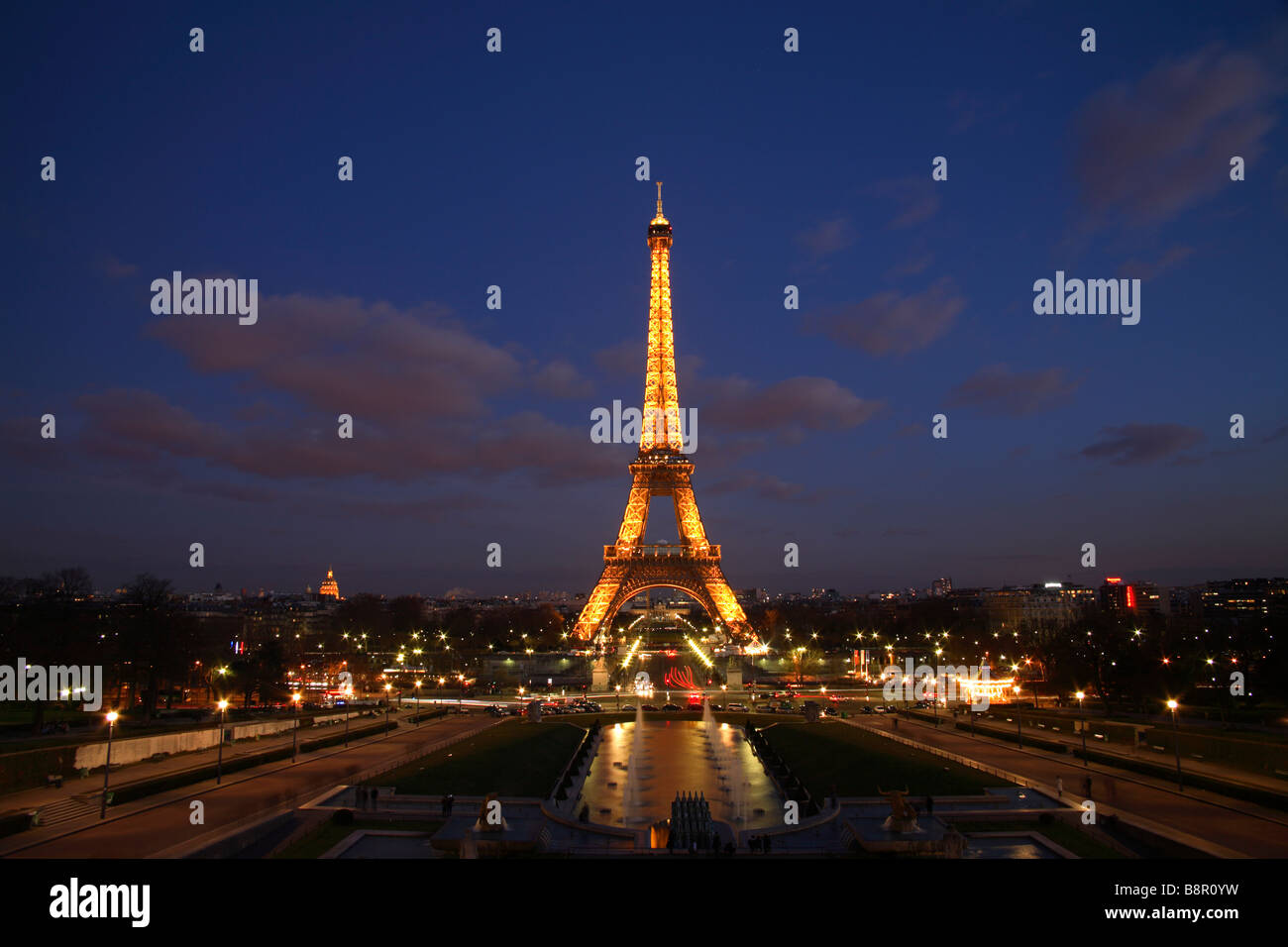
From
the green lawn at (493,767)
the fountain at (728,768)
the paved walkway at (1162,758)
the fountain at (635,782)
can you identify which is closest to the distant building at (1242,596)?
the paved walkway at (1162,758)

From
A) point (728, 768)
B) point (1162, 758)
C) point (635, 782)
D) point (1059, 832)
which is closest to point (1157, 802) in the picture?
point (1059, 832)

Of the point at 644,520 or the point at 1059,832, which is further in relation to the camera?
the point at 644,520

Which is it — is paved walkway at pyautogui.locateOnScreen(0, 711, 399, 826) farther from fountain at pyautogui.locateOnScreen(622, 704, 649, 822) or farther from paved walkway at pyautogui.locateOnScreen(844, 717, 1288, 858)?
paved walkway at pyautogui.locateOnScreen(844, 717, 1288, 858)

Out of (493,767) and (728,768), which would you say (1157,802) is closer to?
(728,768)

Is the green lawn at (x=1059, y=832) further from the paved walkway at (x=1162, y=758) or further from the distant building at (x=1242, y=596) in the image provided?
the distant building at (x=1242, y=596)

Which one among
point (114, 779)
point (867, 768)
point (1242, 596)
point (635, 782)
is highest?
point (114, 779)
